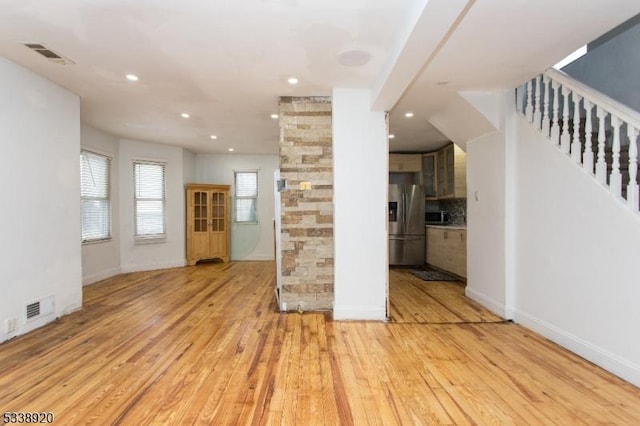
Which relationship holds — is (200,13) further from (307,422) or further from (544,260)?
(544,260)

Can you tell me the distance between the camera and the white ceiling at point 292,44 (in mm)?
1984

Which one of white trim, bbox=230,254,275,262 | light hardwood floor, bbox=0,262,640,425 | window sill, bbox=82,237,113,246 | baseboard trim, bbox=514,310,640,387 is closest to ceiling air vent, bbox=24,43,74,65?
light hardwood floor, bbox=0,262,640,425

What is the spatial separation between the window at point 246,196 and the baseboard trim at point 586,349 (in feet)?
19.0

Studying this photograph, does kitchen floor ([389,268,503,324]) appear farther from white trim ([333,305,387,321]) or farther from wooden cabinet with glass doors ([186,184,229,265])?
wooden cabinet with glass doors ([186,184,229,265])

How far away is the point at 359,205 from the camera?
3.38 m

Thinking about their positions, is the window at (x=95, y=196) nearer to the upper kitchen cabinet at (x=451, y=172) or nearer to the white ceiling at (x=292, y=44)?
the white ceiling at (x=292, y=44)

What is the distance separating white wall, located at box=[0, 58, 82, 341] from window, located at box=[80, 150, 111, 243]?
1622 mm

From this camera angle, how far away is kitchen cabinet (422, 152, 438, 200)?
6.39 m

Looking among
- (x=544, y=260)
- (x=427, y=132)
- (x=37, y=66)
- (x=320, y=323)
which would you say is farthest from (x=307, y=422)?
(x=427, y=132)

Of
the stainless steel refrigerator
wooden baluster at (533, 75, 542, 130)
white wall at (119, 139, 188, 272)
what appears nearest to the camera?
wooden baluster at (533, 75, 542, 130)

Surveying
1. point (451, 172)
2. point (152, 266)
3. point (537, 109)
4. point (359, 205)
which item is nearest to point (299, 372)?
point (359, 205)

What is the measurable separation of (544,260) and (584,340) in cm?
73

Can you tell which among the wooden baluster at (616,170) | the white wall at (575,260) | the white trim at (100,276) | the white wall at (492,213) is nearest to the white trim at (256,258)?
the white trim at (100,276)

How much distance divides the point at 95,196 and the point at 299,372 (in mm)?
4998
